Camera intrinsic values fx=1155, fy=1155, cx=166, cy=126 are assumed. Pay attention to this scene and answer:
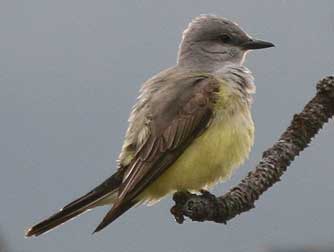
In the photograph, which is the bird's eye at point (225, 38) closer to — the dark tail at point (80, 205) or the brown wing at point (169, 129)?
the brown wing at point (169, 129)

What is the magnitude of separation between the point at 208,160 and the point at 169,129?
290 millimetres

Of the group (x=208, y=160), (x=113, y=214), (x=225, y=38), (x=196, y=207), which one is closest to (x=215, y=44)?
(x=225, y=38)

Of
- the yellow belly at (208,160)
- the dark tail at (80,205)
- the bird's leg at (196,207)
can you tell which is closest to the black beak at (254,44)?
the yellow belly at (208,160)

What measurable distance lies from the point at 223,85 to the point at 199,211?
1.45 m

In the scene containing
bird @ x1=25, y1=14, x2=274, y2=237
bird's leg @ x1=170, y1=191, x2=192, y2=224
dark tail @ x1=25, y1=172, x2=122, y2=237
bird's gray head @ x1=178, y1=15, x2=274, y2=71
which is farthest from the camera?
bird's gray head @ x1=178, y1=15, x2=274, y2=71

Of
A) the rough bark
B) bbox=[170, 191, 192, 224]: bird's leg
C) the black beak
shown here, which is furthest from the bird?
the rough bark

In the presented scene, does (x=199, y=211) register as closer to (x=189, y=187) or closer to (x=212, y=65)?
(x=189, y=187)

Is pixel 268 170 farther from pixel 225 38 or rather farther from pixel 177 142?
pixel 225 38

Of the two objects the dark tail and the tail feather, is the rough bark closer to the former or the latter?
the tail feather

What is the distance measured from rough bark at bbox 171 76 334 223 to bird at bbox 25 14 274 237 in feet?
1.81

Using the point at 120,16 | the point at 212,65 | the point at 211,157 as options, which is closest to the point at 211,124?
the point at 211,157

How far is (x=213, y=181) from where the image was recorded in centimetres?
628

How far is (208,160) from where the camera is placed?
20.2 feet

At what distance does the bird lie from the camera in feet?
19.8
